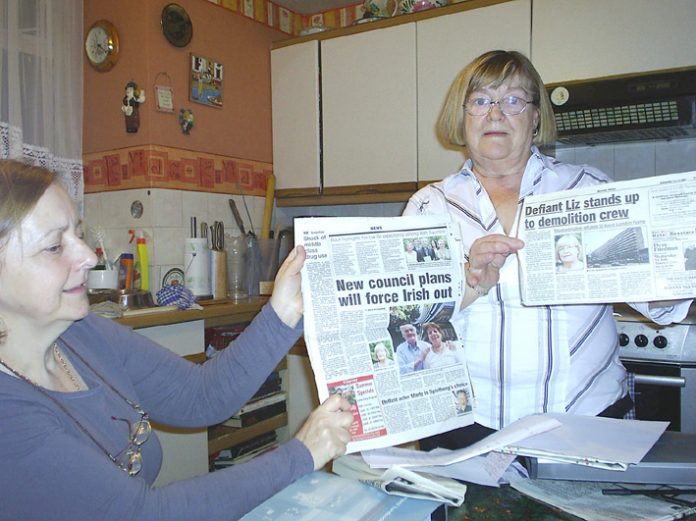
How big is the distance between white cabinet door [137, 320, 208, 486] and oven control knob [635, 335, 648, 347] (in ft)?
5.10

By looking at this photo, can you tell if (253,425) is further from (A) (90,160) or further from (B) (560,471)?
(B) (560,471)

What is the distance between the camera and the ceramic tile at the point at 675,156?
230 centimetres

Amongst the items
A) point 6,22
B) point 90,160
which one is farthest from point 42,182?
point 90,160

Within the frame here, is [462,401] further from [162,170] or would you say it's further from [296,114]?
[296,114]

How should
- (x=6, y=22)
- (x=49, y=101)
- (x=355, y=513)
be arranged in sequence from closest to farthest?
(x=355, y=513), (x=6, y=22), (x=49, y=101)

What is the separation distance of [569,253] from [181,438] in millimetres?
1536

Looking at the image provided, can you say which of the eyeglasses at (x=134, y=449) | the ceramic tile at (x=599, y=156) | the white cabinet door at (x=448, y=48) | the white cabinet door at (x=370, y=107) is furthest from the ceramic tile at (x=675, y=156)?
the eyeglasses at (x=134, y=449)

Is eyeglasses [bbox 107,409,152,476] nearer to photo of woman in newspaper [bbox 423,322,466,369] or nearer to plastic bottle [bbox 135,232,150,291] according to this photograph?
photo of woman in newspaper [bbox 423,322,466,369]

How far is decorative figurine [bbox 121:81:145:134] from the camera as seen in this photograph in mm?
2312

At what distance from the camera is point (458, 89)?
A: 1.26 metres

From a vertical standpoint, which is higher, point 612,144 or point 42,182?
point 612,144

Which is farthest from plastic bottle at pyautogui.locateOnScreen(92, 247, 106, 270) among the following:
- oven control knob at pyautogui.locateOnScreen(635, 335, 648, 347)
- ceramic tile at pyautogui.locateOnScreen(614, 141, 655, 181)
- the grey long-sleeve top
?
ceramic tile at pyautogui.locateOnScreen(614, 141, 655, 181)

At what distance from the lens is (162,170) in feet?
7.74

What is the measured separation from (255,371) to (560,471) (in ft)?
1.77
